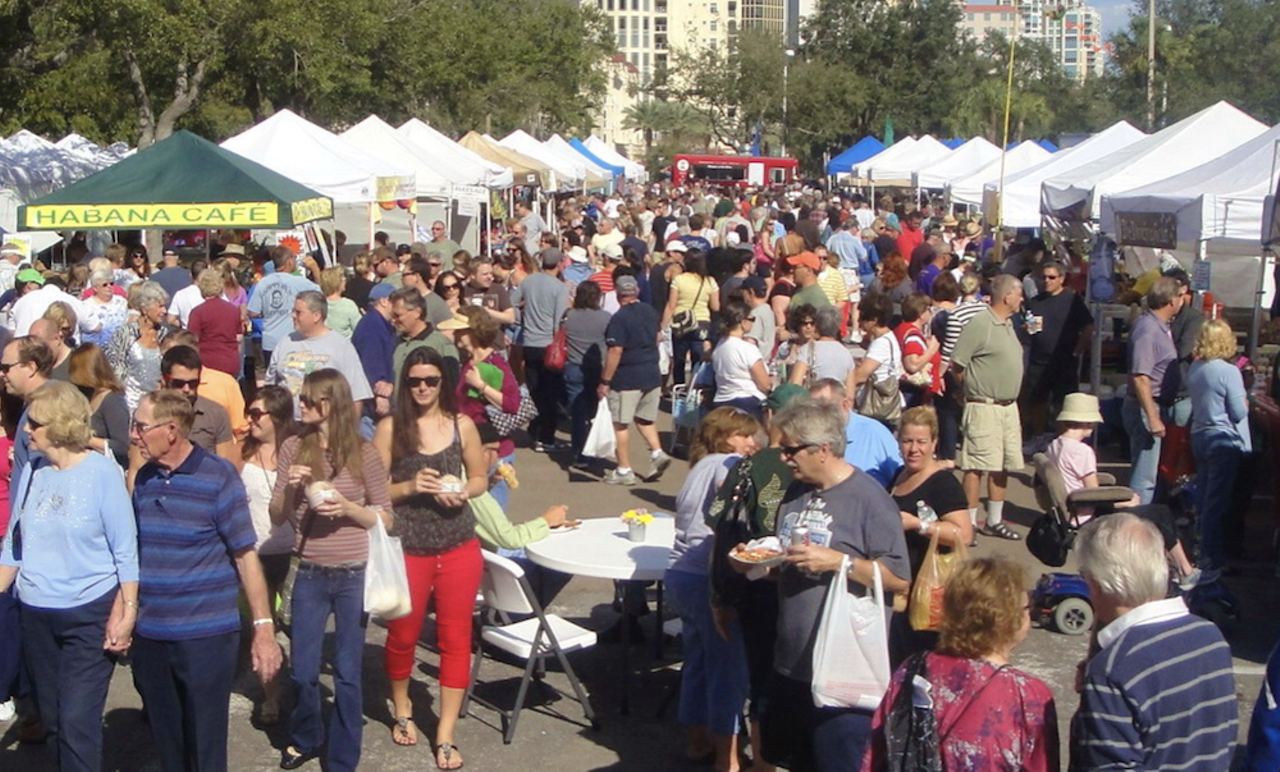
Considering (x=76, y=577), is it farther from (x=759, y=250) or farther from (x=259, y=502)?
(x=759, y=250)

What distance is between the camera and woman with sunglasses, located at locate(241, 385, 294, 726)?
19.7 feet

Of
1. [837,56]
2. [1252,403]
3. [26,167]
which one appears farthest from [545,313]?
[837,56]

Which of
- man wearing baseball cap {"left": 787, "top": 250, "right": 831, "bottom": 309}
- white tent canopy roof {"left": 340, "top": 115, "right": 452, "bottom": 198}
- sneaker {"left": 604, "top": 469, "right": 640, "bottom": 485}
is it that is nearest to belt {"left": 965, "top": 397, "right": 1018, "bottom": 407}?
man wearing baseball cap {"left": 787, "top": 250, "right": 831, "bottom": 309}

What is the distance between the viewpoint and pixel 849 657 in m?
4.14

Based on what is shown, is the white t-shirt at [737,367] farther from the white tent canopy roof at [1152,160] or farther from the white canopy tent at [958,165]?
the white canopy tent at [958,165]

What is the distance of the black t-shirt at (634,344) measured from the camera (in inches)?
421

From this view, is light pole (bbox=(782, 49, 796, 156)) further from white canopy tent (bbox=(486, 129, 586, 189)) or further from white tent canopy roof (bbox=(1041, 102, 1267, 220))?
white tent canopy roof (bbox=(1041, 102, 1267, 220))

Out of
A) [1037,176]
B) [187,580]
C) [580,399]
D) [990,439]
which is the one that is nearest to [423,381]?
[187,580]

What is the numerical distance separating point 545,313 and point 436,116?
1300 inches

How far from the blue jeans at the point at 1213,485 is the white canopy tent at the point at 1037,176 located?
31.5 ft

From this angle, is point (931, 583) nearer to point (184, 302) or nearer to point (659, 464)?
point (659, 464)

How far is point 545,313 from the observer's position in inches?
478

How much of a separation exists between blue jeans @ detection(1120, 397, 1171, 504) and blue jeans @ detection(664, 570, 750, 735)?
4.70 m

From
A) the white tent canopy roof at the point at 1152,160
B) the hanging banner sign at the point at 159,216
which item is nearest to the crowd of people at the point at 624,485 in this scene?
the hanging banner sign at the point at 159,216
